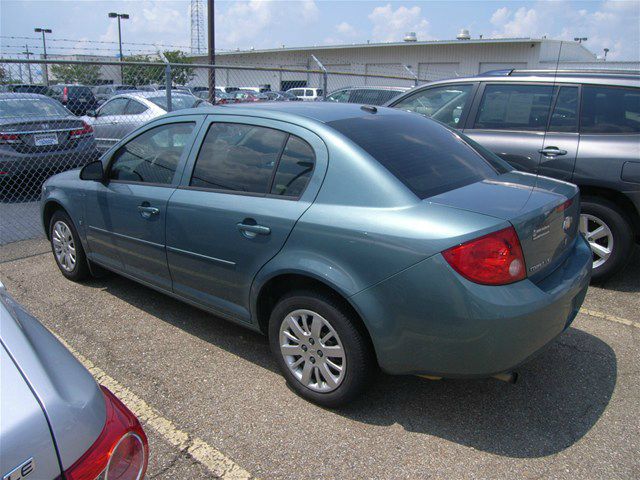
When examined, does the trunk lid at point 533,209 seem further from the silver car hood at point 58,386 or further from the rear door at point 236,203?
the silver car hood at point 58,386

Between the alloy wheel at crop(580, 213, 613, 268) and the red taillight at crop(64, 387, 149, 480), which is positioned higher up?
the red taillight at crop(64, 387, 149, 480)

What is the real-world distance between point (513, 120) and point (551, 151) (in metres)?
0.56

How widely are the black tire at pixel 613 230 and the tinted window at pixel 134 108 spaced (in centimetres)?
780

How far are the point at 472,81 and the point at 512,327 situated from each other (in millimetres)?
3716

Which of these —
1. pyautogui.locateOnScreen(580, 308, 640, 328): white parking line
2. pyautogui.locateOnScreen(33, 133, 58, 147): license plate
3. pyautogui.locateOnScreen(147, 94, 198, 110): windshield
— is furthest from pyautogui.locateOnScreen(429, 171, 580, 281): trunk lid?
pyautogui.locateOnScreen(147, 94, 198, 110): windshield

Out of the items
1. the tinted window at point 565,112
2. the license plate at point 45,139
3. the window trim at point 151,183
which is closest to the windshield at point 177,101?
the license plate at point 45,139

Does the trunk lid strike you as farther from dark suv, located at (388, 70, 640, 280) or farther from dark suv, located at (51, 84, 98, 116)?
dark suv, located at (51, 84, 98, 116)

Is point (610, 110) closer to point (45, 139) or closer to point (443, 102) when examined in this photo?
point (443, 102)

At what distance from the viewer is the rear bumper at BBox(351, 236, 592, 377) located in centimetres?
237

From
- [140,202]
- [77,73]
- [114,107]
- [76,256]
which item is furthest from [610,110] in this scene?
[114,107]

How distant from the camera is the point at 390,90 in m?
11.8

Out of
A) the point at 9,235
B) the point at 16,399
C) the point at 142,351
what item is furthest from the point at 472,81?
the point at 9,235

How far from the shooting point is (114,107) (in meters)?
10.2

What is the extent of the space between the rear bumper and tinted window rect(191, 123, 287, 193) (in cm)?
105
